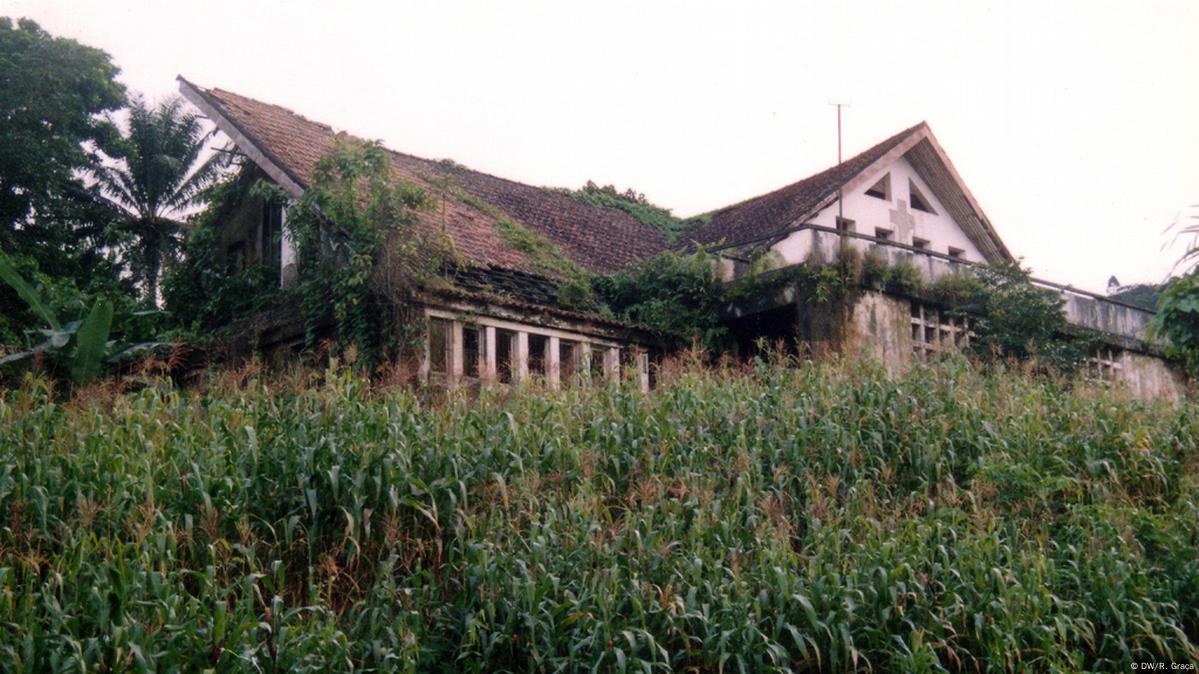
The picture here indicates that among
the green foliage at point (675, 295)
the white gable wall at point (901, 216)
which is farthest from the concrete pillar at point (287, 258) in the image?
the white gable wall at point (901, 216)

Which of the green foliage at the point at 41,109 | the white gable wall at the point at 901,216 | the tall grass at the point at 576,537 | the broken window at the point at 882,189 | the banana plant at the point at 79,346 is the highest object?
the green foliage at the point at 41,109

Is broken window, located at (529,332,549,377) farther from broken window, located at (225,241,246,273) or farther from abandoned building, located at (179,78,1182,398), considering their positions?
broken window, located at (225,241,246,273)

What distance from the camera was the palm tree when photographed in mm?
31203

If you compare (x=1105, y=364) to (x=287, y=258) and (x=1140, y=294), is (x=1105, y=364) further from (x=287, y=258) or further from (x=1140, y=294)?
(x=1140, y=294)

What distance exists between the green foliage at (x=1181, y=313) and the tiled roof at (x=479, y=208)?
8.54m

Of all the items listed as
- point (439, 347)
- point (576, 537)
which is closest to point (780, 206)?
point (439, 347)

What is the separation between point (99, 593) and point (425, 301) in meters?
7.99

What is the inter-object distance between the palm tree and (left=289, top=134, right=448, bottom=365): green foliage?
15693 millimetres

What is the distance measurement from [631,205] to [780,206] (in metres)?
3.93

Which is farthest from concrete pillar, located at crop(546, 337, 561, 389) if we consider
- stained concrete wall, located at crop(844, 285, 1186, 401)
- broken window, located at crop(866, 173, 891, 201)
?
broken window, located at crop(866, 173, 891, 201)

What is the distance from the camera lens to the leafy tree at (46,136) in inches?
953

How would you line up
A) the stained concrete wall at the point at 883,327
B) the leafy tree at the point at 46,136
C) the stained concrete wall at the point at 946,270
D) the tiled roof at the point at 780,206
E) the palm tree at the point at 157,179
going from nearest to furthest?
the stained concrete wall at the point at 883,327, the stained concrete wall at the point at 946,270, the tiled roof at the point at 780,206, the leafy tree at the point at 46,136, the palm tree at the point at 157,179

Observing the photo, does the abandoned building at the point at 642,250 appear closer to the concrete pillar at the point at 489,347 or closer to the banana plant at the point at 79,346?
the concrete pillar at the point at 489,347

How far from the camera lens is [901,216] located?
22.2m
